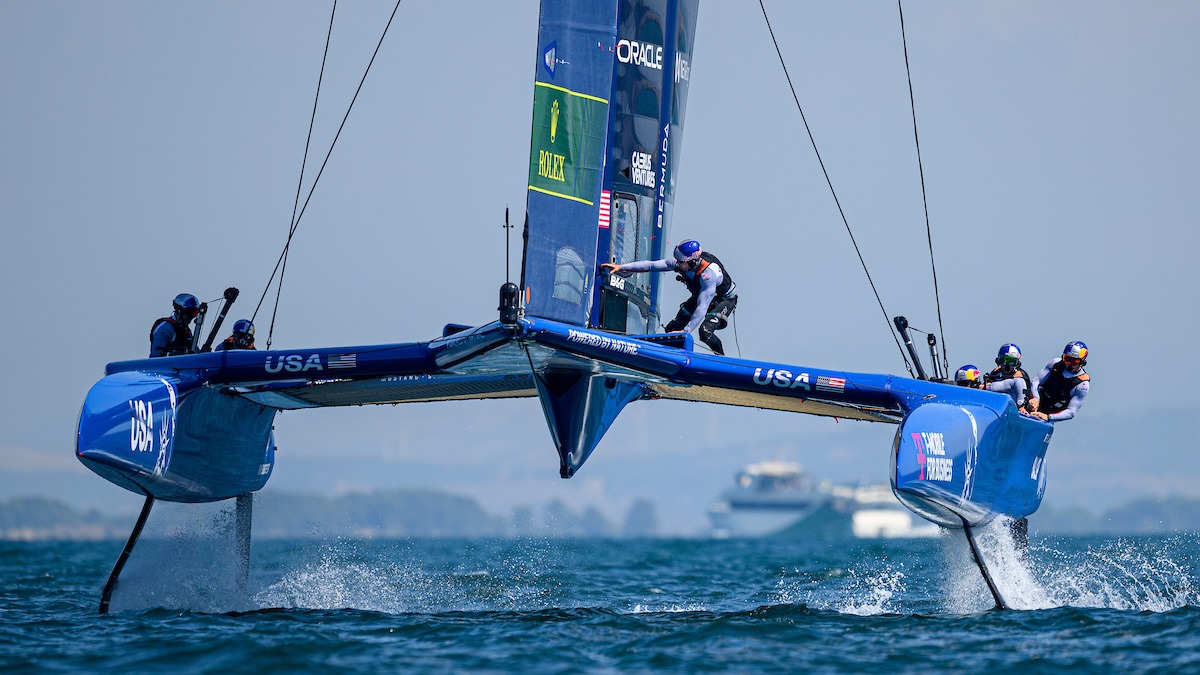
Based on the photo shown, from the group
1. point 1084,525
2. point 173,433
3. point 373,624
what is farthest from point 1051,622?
point 1084,525

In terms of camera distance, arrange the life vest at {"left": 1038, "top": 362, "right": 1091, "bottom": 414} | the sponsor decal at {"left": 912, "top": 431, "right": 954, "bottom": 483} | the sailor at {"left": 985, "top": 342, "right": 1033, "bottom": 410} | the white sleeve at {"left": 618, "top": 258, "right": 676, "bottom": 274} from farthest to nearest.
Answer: the life vest at {"left": 1038, "top": 362, "right": 1091, "bottom": 414}
the sailor at {"left": 985, "top": 342, "right": 1033, "bottom": 410}
the white sleeve at {"left": 618, "top": 258, "right": 676, "bottom": 274}
the sponsor decal at {"left": 912, "top": 431, "right": 954, "bottom": 483}

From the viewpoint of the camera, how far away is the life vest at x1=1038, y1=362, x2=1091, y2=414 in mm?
9398

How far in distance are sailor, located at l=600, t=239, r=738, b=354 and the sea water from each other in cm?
162

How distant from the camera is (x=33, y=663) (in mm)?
6117

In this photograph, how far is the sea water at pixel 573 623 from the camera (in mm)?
6172

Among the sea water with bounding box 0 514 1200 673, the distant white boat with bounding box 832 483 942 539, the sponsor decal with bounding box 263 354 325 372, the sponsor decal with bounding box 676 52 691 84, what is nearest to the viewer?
the sea water with bounding box 0 514 1200 673

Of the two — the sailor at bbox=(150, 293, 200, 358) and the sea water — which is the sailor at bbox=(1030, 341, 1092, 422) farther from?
the sailor at bbox=(150, 293, 200, 358)

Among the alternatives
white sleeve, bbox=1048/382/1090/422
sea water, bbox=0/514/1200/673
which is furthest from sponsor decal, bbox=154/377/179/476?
white sleeve, bbox=1048/382/1090/422

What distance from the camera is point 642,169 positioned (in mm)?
9570

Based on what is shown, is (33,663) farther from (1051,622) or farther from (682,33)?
(682,33)

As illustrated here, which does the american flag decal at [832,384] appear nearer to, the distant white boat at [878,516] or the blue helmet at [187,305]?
the blue helmet at [187,305]

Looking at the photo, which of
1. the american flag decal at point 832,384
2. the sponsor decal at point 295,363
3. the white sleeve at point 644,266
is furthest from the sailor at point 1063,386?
the sponsor decal at point 295,363

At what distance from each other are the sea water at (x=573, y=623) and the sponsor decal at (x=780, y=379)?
3.94ft

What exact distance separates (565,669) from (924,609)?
3.37 meters
